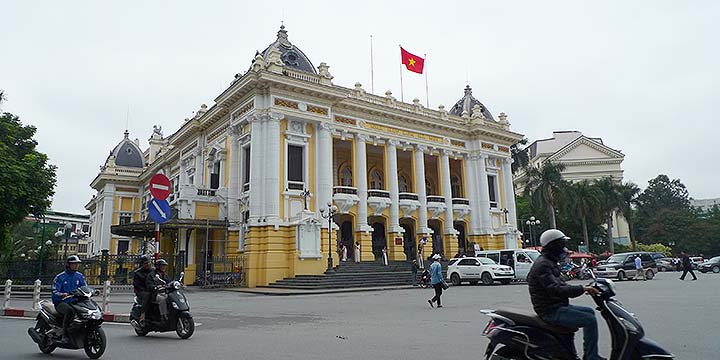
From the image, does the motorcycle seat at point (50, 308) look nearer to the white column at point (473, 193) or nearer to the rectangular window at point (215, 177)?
the rectangular window at point (215, 177)

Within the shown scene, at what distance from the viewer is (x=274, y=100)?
27.5 m

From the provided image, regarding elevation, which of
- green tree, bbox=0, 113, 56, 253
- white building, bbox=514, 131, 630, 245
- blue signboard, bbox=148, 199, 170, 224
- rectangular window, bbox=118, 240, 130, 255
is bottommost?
blue signboard, bbox=148, 199, 170, 224

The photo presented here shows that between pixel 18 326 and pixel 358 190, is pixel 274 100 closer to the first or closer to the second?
pixel 358 190

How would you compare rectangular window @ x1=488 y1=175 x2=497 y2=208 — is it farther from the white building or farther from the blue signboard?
the blue signboard

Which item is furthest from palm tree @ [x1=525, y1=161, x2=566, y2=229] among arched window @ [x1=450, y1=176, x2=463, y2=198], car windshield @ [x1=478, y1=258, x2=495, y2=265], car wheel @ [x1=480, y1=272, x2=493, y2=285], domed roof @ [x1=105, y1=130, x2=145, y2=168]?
domed roof @ [x1=105, y1=130, x2=145, y2=168]

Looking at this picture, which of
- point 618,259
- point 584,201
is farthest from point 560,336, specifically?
point 584,201

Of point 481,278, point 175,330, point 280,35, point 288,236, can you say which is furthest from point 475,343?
point 280,35

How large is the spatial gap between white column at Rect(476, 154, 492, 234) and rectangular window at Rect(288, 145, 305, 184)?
1540cm

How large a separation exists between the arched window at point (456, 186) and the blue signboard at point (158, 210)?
1209 inches

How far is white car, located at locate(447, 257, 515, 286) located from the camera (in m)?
24.5

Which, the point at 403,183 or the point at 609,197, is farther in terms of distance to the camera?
the point at 609,197

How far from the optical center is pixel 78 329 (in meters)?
7.04

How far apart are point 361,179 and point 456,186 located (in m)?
11.2

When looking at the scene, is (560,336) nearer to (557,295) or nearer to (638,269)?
(557,295)
